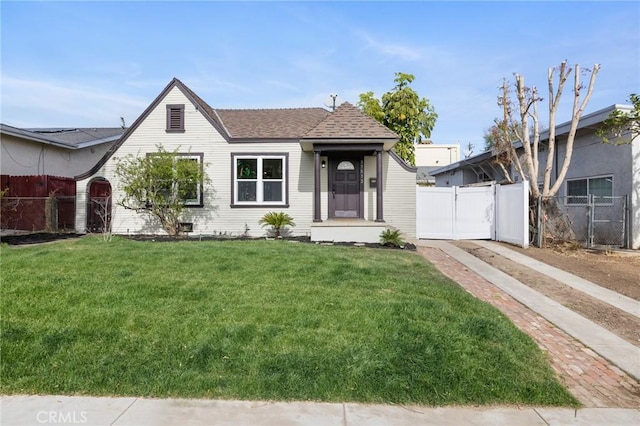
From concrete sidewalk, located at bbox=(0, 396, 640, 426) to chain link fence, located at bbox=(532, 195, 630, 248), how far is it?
10089 mm

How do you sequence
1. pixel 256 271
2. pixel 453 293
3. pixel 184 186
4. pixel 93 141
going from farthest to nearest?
pixel 93 141
pixel 184 186
pixel 256 271
pixel 453 293

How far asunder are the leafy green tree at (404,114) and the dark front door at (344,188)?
846 centimetres

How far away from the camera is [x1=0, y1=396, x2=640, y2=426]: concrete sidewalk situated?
10.4 ft

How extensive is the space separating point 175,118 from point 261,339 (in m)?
12.0

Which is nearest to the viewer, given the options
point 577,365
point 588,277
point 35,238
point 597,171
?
point 577,365

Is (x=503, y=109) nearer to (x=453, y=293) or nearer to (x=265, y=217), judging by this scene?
(x=265, y=217)

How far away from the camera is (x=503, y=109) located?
46.0 feet

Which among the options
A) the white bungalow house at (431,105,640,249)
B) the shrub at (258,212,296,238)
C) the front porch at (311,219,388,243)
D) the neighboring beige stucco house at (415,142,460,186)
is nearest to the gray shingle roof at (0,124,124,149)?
the shrub at (258,212,296,238)

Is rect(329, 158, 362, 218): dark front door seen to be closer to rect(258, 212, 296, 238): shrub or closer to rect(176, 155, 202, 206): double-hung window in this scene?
rect(258, 212, 296, 238): shrub

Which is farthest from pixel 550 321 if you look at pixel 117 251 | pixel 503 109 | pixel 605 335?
pixel 503 109

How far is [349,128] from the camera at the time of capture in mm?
12828

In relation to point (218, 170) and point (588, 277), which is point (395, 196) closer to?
point (218, 170)

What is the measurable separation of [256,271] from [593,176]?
12.1 metres
